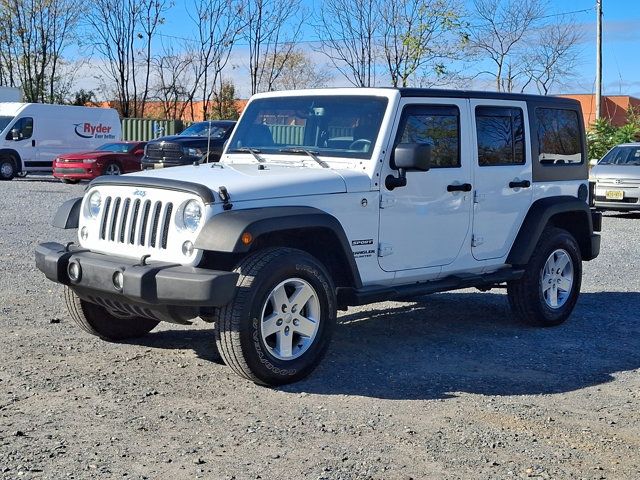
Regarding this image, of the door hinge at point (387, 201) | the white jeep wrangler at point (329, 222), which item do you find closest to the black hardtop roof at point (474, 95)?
the white jeep wrangler at point (329, 222)

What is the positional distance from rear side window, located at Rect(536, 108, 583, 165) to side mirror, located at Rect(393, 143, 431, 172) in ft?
6.33

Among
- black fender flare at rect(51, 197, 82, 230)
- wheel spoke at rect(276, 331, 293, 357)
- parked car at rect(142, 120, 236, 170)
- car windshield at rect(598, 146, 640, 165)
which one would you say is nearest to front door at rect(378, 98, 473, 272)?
wheel spoke at rect(276, 331, 293, 357)

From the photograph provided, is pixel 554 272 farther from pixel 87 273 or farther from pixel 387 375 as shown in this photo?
pixel 87 273

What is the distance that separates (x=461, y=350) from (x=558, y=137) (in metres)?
2.35

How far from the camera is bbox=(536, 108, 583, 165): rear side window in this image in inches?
320

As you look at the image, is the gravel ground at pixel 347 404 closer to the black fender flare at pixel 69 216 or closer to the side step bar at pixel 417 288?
the side step bar at pixel 417 288

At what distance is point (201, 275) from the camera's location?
5422 mm

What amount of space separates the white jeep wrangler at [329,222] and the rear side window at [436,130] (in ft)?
0.04

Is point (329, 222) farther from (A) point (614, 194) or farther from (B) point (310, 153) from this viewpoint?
(A) point (614, 194)

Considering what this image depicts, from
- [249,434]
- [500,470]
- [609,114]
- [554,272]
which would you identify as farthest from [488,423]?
[609,114]

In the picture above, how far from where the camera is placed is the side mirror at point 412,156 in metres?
6.40

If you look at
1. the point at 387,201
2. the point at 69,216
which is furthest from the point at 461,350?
the point at 69,216

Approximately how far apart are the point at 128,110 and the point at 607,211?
2693 centimetres

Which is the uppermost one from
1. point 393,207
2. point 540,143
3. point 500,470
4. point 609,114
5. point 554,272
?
point 609,114
